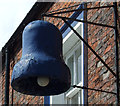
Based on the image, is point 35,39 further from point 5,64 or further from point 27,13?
point 5,64

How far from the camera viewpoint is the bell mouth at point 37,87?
6.72 metres

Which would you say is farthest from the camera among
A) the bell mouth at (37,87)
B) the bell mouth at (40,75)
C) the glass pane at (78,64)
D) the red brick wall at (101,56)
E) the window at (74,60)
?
the glass pane at (78,64)

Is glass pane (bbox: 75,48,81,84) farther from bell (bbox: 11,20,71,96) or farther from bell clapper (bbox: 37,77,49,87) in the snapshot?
bell clapper (bbox: 37,77,49,87)

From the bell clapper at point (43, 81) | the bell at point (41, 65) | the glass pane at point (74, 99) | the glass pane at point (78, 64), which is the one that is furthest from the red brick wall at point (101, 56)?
the bell clapper at point (43, 81)

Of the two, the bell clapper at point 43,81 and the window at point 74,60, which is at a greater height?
the window at point 74,60

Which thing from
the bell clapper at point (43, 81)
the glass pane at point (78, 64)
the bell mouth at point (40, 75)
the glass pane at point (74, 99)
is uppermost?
the glass pane at point (78, 64)

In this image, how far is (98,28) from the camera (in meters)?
8.45

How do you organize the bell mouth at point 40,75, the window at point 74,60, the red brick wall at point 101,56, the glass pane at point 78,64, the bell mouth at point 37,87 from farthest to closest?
the glass pane at point 78,64, the window at point 74,60, the red brick wall at point 101,56, the bell mouth at point 37,87, the bell mouth at point 40,75

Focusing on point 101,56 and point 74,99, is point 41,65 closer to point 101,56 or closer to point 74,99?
point 101,56

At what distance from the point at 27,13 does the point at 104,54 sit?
8.79 feet

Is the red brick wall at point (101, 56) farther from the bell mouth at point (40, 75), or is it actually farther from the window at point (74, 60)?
the bell mouth at point (40, 75)

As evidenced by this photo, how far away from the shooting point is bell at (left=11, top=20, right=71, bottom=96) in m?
6.37

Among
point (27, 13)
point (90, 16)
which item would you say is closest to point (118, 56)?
point (90, 16)

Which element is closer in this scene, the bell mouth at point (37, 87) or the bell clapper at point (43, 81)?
the bell clapper at point (43, 81)
